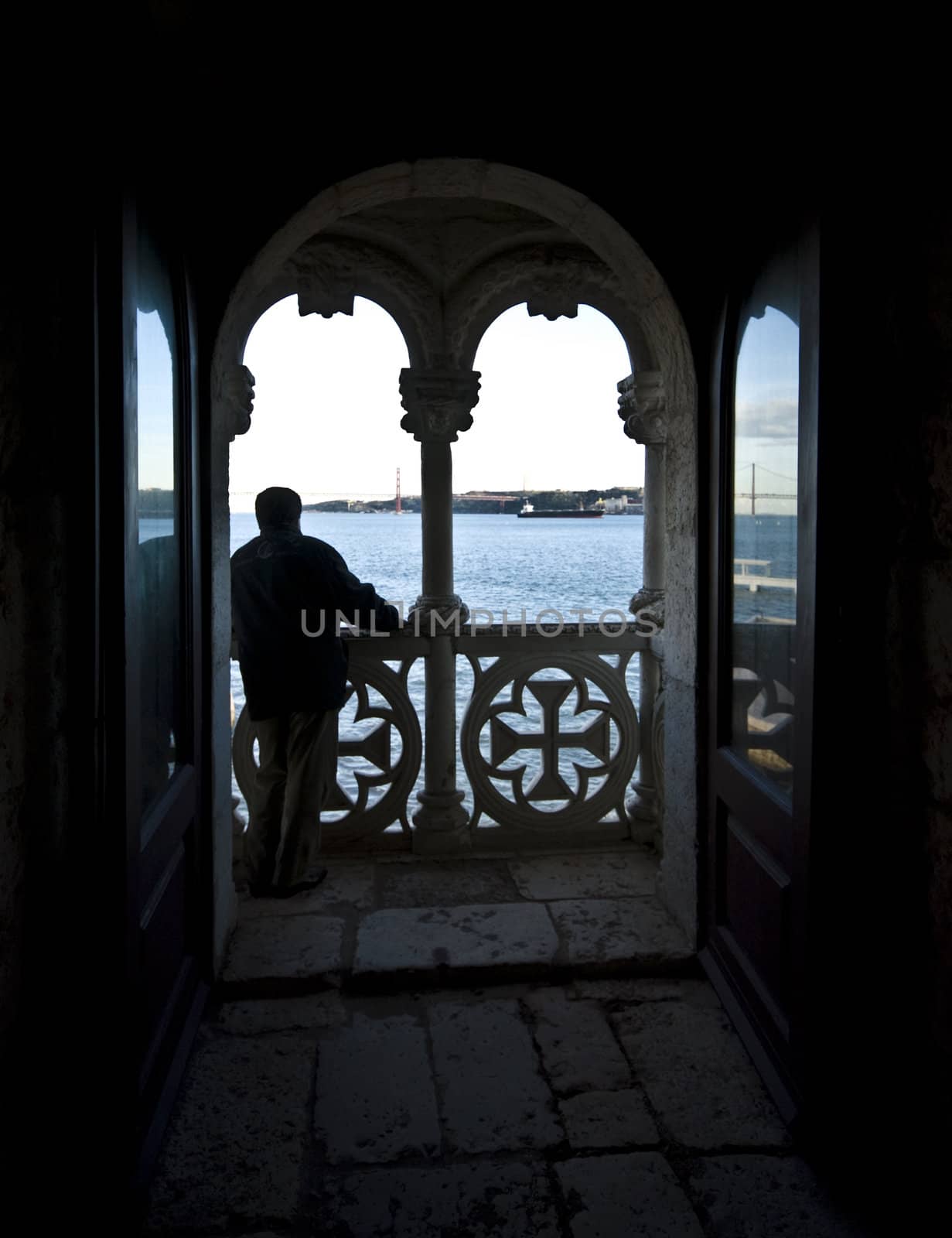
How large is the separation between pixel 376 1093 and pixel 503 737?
1.76 metres

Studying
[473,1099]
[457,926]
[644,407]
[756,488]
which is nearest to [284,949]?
[457,926]

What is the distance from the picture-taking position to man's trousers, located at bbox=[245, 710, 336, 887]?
3.12 m

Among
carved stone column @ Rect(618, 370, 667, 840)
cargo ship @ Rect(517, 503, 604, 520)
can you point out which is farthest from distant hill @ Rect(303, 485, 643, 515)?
carved stone column @ Rect(618, 370, 667, 840)

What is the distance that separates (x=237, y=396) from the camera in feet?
8.96

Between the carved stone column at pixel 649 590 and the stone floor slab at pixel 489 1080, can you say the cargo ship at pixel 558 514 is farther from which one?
the stone floor slab at pixel 489 1080

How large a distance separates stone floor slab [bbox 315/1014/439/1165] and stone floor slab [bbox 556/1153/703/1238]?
296mm

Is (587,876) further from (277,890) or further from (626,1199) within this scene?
(626,1199)

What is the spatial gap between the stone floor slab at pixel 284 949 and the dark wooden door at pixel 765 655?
1046mm

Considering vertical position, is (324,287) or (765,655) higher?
(324,287)

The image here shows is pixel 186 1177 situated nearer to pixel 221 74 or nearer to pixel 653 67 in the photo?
pixel 221 74

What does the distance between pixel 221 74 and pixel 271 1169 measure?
2335 millimetres

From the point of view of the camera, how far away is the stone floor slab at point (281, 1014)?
7.64 ft

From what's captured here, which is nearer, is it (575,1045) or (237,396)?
(575,1045)

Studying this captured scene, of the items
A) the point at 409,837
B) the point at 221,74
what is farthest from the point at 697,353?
the point at 409,837
